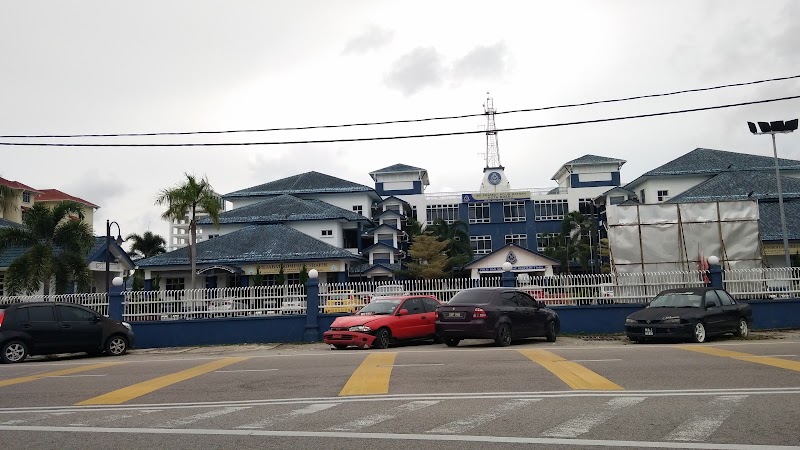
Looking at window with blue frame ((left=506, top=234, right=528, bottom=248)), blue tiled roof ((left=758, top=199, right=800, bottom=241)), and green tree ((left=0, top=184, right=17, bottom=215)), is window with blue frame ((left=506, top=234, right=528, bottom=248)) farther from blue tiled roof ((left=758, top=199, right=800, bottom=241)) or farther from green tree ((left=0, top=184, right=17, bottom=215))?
green tree ((left=0, top=184, right=17, bottom=215))

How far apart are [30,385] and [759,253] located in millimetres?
24710

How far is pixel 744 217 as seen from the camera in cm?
2747

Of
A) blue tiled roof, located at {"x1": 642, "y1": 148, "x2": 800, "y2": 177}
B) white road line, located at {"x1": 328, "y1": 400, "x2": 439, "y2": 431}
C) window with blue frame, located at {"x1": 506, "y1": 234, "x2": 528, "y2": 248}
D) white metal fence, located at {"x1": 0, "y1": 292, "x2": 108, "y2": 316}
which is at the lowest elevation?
white road line, located at {"x1": 328, "y1": 400, "x2": 439, "y2": 431}

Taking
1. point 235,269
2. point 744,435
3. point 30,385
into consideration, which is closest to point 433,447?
point 744,435

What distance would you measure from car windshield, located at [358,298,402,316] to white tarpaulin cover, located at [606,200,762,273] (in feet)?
36.3

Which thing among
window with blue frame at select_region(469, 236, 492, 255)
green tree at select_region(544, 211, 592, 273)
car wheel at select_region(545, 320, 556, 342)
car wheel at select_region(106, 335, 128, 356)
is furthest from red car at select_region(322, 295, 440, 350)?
window with blue frame at select_region(469, 236, 492, 255)

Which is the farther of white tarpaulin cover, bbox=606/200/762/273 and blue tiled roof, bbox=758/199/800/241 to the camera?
blue tiled roof, bbox=758/199/800/241

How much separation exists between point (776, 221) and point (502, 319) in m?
38.6

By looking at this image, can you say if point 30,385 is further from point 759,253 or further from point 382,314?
point 759,253

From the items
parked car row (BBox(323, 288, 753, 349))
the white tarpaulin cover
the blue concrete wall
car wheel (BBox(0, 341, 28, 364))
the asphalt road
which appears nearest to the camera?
the asphalt road

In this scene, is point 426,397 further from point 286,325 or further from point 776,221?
point 776,221

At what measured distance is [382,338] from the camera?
61.9 feet

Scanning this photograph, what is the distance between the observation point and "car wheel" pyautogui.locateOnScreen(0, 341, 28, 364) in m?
18.3

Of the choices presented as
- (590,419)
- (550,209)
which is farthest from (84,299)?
(550,209)
